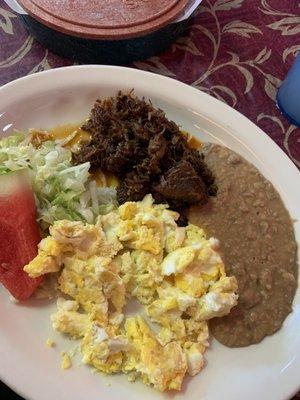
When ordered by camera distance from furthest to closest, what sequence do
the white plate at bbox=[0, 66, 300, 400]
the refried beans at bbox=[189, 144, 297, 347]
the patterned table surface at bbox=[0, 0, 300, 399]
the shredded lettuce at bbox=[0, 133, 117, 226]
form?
the patterned table surface at bbox=[0, 0, 300, 399] < the shredded lettuce at bbox=[0, 133, 117, 226] < the refried beans at bbox=[189, 144, 297, 347] < the white plate at bbox=[0, 66, 300, 400]

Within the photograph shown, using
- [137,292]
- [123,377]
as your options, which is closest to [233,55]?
[137,292]

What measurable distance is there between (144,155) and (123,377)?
0.79m

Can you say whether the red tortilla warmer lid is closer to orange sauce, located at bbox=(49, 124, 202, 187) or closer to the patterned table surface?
the patterned table surface

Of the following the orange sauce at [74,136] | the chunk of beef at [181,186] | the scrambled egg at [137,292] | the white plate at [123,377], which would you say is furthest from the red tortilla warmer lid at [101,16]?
the scrambled egg at [137,292]

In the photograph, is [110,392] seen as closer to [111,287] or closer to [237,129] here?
[111,287]

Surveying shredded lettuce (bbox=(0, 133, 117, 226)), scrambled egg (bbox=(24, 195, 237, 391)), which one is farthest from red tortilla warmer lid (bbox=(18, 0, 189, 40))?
scrambled egg (bbox=(24, 195, 237, 391))

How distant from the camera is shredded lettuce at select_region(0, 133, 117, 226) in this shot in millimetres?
1973

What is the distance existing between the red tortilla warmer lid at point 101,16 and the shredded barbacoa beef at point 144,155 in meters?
0.30

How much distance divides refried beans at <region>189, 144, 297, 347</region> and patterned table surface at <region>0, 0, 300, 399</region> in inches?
14.9

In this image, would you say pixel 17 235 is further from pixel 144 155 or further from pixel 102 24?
pixel 102 24

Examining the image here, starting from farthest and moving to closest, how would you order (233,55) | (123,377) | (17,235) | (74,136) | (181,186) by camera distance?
(233,55) → (74,136) → (181,186) → (17,235) → (123,377)

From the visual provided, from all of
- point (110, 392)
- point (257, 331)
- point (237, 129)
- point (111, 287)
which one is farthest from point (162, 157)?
point (110, 392)

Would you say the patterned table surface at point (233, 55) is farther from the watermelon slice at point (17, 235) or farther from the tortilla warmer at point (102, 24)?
the watermelon slice at point (17, 235)

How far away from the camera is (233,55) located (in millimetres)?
2635
